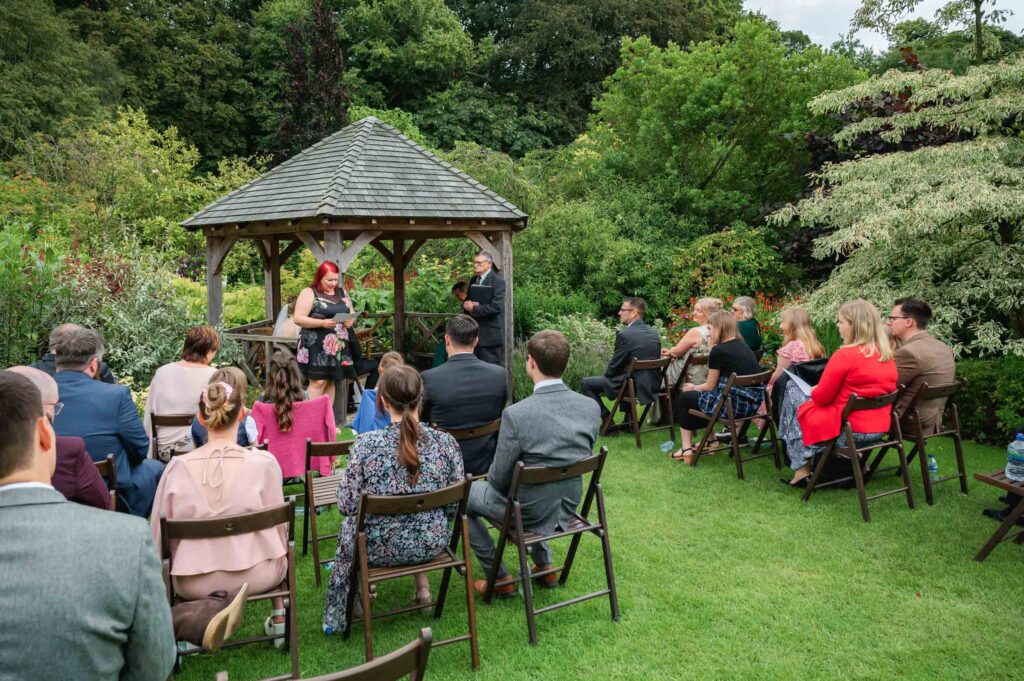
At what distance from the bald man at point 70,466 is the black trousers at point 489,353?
6.33m

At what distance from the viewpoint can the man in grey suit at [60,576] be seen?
185 cm

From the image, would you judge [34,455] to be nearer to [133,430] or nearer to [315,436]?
[133,430]

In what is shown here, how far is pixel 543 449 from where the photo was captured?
4.33 meters

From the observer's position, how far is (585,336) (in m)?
12.5

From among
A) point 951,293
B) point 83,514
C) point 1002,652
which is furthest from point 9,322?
point 951,293

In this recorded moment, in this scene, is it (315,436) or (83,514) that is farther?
(315,436)

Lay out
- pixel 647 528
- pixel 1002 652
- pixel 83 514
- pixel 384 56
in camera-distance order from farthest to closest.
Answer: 1. pixel 384 56
2. pixel 647 528
3. pixel 1002 652
4. pixel 83 514

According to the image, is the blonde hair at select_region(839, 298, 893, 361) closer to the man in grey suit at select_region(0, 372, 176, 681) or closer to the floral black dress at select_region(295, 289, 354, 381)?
the floral black dress at select_region(295, 289, 354, 381)

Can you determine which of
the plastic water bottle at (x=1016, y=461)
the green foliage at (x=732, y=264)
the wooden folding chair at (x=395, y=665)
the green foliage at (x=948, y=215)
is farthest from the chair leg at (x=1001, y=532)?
the green foliage at (x=732, y=264)

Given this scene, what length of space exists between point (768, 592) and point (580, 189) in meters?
15.1

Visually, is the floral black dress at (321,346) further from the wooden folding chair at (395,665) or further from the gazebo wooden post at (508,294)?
the wooden folding chair at (395,665)

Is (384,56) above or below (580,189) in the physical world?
above

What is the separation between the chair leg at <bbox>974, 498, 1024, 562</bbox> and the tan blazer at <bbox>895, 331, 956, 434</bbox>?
1.61 meters

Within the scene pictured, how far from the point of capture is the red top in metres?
6.06
